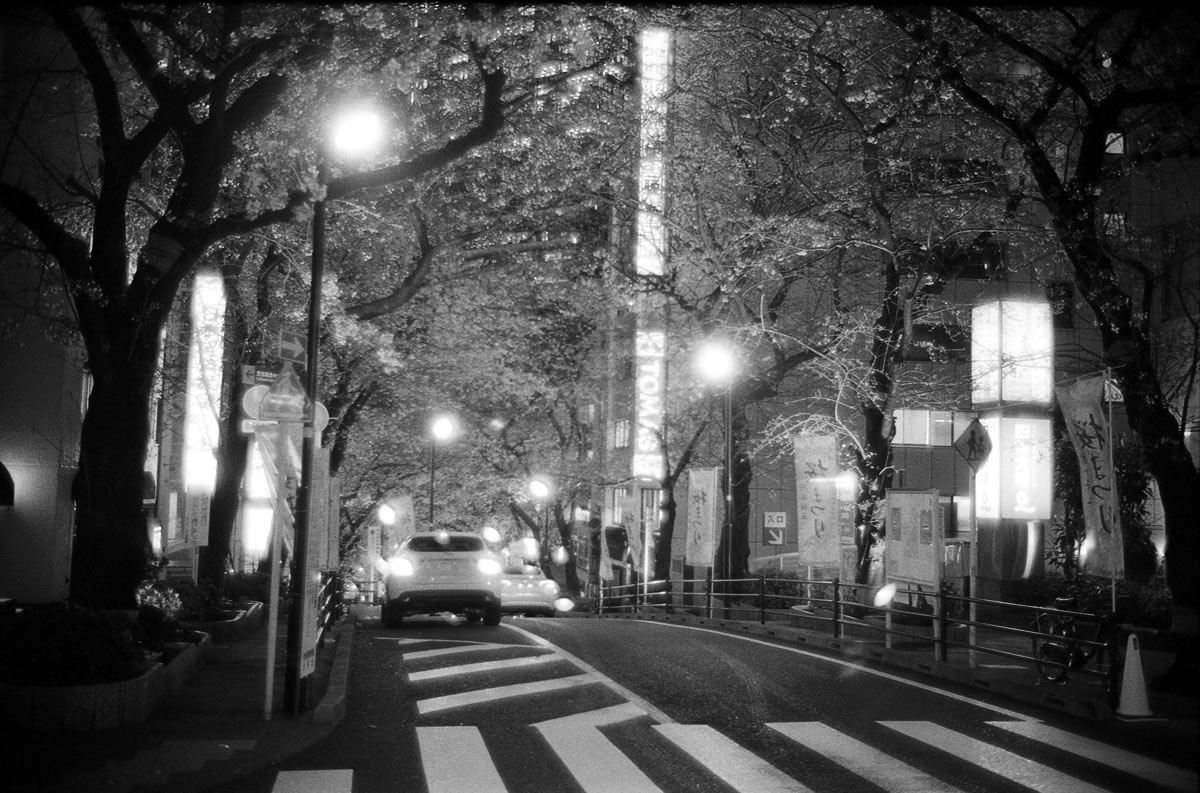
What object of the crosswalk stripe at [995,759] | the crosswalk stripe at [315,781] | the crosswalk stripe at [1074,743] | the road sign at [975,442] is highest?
the road sign at [975,442]

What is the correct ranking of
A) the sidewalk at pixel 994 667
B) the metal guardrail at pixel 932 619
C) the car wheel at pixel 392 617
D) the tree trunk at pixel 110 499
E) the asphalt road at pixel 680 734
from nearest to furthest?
the asphalt road at pixel 680 734, the sidewalk at pixel 994 667, the tree trunk at pixel 110 499, the metal guardrail at pixel 932 619, the car wheel at pixel 392 617

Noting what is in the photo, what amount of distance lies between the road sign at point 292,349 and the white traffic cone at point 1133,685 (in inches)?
357

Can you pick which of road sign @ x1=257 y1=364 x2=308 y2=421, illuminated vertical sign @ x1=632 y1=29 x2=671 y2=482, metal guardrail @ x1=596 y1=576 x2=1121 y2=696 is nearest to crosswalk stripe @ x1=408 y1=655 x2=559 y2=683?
road sign @ x1=257 y1=364 x2=308 y2=421

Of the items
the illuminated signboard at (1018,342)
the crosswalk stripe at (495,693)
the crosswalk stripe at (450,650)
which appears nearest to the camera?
the crosswalk stripe at (495,693)

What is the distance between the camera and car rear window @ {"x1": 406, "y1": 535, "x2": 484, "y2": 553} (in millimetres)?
23312

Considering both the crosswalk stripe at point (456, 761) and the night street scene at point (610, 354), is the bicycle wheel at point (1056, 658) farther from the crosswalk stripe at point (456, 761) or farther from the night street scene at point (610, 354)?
the crosswalk stripe at point (456, 761)

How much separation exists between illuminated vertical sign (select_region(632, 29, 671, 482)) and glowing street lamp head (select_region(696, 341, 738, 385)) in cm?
383

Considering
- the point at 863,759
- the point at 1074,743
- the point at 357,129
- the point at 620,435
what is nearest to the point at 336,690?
the point at 863,759

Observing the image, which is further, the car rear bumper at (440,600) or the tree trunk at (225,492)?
the car rear bumper at (440,600)

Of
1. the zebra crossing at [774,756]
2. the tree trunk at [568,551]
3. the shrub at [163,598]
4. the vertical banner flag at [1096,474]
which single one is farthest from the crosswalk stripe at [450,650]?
the tree trunk at [568,551]

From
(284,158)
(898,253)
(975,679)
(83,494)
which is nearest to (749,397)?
(898,253)

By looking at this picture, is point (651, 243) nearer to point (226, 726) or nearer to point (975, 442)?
point (975, 442)

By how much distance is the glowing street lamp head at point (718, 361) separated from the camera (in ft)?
78.5

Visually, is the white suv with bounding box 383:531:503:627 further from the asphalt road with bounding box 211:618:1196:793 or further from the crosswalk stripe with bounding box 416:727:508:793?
the crosswalk stripe with bounding box 416:727:508:793
